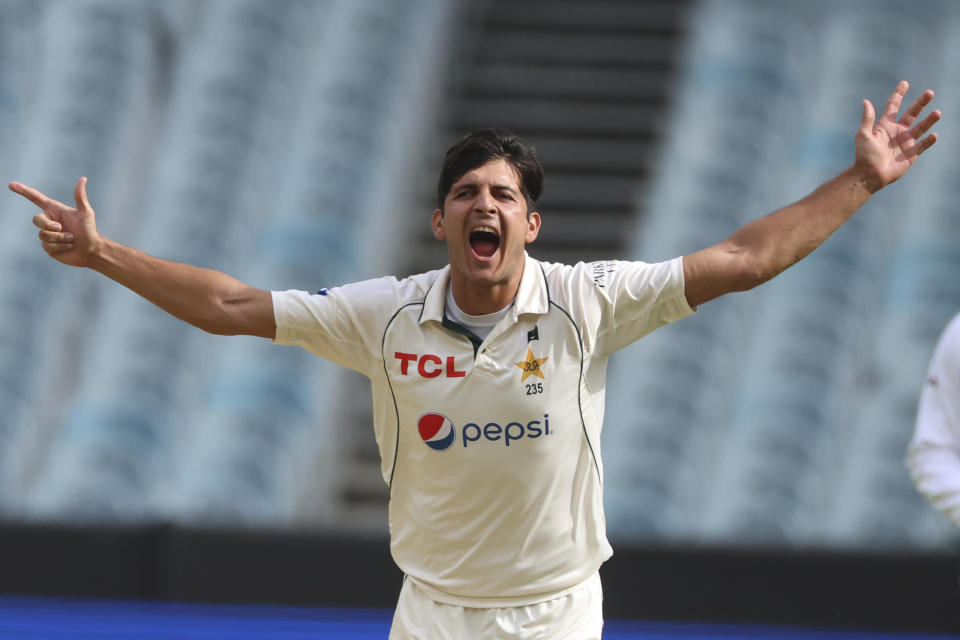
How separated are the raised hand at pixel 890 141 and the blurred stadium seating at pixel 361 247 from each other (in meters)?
5.00

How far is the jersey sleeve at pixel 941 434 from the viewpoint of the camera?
326 cm

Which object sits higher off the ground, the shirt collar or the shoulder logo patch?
the shirt collar

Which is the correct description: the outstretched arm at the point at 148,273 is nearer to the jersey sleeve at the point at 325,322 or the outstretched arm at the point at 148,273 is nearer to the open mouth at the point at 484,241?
the jersey sleeve at the point at 325,322

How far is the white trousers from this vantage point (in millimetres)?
2959

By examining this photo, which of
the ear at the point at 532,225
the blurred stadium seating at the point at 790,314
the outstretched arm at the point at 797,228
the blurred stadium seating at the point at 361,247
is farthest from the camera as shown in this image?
the blurred stadium seating at the point at 361,247

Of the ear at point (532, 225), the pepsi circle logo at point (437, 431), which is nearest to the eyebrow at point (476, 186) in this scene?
the ear at point (532, 225)

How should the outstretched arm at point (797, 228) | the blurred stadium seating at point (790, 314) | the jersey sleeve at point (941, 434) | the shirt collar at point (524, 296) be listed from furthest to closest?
the blurred stadium seating at point (790, 314) → the jersey sleeve at point (941, 434) → the shirt collar at point (524, 296) → the outstretched arm at point (797, 228)

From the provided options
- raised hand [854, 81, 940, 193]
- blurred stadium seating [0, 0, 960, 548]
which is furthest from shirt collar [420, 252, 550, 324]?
blurred stadium seating [0, 0, 960, 548]

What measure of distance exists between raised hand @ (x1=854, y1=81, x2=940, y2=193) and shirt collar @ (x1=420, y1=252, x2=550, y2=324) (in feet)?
2.38

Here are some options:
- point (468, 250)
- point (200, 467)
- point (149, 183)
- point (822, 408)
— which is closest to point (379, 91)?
point (149, 183)

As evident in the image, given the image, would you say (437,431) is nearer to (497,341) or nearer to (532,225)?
(497,341)

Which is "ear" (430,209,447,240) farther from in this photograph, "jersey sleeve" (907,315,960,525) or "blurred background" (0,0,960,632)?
"blurred background" (0,0,960,632)

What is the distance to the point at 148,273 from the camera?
300 centimetres

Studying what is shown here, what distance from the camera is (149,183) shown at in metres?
10.4
